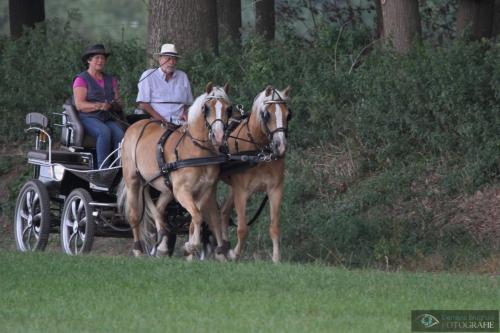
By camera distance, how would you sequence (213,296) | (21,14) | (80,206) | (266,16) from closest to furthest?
(213,296) → (80,206) → (266,16) → (21,14)

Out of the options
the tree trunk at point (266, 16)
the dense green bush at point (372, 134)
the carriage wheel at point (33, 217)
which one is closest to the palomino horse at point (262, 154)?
the dense green bush at point (372, 134)

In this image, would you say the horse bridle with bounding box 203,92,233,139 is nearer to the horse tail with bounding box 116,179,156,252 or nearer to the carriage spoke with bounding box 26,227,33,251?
the horse tail with bounding box 116,179,156,252

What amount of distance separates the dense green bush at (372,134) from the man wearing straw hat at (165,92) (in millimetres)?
2741

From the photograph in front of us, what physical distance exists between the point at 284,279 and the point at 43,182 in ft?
16.1

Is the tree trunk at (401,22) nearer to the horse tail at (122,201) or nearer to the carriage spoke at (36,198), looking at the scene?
the horse tail at (122,201)

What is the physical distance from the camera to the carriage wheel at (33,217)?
14.8 metres

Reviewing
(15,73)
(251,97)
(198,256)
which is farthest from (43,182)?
(15,73)

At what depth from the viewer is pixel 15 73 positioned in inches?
879

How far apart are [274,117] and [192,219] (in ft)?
4.45

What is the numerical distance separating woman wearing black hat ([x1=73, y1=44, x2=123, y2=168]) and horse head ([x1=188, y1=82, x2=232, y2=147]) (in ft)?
5.14

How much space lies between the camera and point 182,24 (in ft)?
64.0

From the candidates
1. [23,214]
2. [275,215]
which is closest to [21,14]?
[23,214]

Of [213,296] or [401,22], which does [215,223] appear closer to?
[213,296]

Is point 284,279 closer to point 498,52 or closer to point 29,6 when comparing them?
point 498,52
